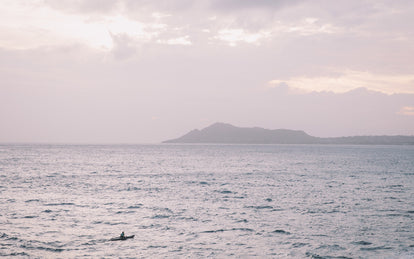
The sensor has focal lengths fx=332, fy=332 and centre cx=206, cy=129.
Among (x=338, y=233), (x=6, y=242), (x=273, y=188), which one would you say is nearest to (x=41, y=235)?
(x=6, y=242)

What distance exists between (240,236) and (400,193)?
3549 centimetres

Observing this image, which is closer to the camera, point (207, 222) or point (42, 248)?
point (42, 248)

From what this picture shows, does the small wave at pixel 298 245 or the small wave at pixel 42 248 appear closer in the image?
the small wave at pixel 42 248

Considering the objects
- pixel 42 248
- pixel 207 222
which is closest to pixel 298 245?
pixel 207 222

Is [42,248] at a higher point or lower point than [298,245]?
higher

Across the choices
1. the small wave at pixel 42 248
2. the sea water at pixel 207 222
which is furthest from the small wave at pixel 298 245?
the small wave at pixel 42 248

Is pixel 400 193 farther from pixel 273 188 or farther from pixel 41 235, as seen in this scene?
pixel 41 235

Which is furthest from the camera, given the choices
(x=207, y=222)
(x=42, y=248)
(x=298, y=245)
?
(x=207, y=222)

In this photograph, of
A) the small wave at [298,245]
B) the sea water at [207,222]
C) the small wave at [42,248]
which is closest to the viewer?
the small wave at [42,248]

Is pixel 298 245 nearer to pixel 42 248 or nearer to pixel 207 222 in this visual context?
pixel 207 222

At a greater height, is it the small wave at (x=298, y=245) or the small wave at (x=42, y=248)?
the small wave at (x=42, y=248)

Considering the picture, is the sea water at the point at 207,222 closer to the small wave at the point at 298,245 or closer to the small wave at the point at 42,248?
the small wave at the point at 298,245

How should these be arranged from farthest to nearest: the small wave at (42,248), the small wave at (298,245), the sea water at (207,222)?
the small wave at (298,245) < the sea water at (207,222) < the small wave at (42,248)

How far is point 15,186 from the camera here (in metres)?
54.6
